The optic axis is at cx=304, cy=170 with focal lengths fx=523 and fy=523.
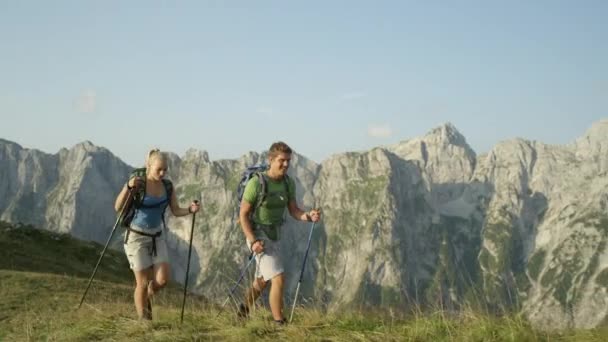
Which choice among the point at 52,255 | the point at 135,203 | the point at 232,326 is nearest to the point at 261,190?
the point at 232,326

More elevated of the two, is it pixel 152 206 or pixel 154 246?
pixel 152 206

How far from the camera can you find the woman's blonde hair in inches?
430

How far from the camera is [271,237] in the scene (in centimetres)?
978

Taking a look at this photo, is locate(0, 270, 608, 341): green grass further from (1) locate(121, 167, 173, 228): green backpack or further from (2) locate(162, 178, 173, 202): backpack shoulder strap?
(2) locate(162, 178, 173, 202): backpack shoulder strap

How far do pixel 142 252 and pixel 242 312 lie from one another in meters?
2.46

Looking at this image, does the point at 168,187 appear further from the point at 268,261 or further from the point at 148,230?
the point at 268,261

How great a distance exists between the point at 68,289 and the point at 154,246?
7404 mm

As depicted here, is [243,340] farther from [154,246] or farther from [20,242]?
[20,242]

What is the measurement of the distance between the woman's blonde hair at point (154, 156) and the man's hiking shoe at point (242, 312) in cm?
345

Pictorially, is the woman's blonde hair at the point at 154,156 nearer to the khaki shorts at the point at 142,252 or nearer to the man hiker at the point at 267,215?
the khaki shorts at the point at 142,252

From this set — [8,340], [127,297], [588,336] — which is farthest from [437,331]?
[127,297]

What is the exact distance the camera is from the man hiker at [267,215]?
9.52 metres

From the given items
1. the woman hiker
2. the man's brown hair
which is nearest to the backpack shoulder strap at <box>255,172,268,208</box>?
the man's brown hair

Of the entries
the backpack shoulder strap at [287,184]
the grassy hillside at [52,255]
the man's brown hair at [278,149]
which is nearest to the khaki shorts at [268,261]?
the backpack shoulder strap at [287,184]
